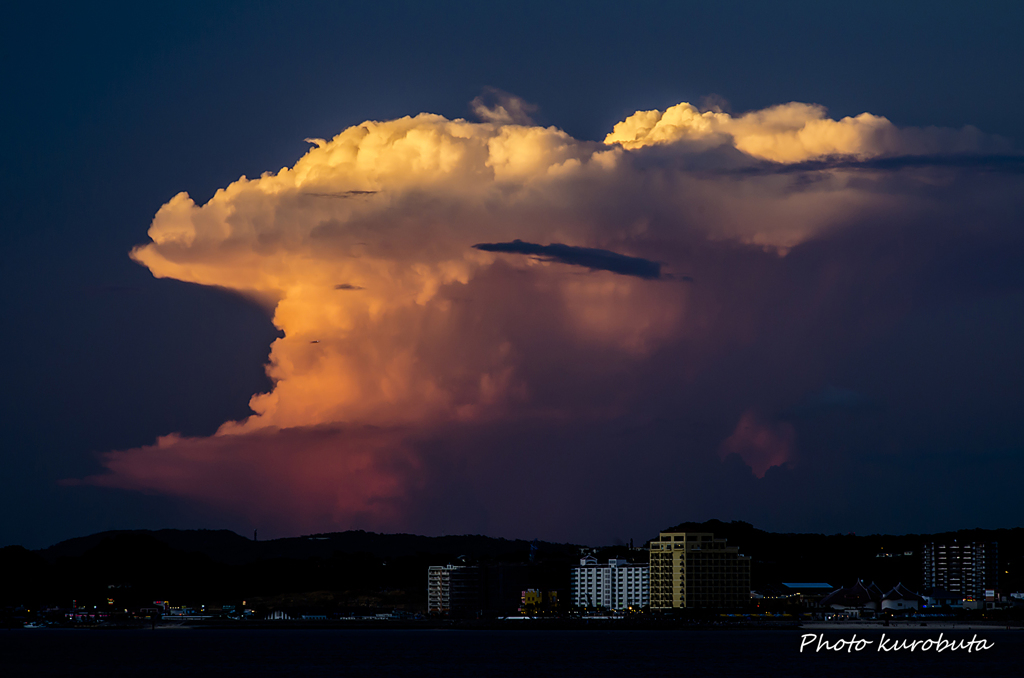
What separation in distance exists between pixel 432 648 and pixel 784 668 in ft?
234

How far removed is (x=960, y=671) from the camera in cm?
14338

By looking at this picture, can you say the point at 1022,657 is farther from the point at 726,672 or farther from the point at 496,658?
the point at 496,658

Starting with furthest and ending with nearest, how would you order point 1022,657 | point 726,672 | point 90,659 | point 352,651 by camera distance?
point 352,651 → point 90,659 → point 1022,657 → point 726,672

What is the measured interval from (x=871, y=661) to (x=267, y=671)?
3202 inches

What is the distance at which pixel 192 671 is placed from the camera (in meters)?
146

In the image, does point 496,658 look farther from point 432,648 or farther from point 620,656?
point 432,648

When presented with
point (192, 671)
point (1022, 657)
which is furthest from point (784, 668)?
point (192, 671)

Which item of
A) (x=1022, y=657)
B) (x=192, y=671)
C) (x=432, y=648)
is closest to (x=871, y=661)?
(x=1022, y=657)

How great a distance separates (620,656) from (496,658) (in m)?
17.3

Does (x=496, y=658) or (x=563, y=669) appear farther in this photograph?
(x=496, y=658)

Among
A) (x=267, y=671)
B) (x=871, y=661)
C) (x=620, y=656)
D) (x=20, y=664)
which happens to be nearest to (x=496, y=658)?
(x=620, y=656)

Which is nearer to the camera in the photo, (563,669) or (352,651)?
(563,669)

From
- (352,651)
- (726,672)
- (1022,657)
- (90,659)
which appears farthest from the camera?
(352,651)

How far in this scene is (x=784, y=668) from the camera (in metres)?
144
